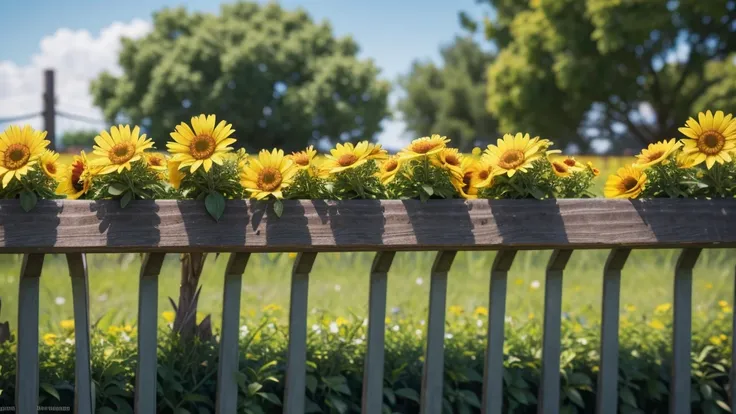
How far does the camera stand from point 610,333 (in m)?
2.19

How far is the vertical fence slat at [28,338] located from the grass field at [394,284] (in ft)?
6.47

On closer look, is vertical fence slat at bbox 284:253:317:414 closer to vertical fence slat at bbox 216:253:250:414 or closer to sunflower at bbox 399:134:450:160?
vertical fence slat at bbox 216:253:250:414

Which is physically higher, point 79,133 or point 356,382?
point 79,133

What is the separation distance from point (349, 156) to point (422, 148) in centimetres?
20

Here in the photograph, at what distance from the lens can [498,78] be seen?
2009cm

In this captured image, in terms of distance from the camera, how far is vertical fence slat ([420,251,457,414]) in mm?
2033

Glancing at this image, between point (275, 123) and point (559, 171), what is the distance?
94.8 feet

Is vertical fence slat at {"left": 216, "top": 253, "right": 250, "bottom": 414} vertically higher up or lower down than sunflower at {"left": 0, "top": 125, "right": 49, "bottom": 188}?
lower down

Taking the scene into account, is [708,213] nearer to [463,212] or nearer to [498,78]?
[463,212]

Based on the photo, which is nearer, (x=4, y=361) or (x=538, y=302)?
(x=4, y=361)

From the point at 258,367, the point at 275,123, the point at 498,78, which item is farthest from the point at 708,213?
the point at 275,123

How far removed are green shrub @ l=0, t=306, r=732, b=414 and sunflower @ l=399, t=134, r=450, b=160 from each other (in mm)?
722

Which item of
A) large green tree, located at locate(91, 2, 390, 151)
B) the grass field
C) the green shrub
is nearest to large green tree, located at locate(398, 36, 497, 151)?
large green tree, located at locate(91, 2, 390, 151)

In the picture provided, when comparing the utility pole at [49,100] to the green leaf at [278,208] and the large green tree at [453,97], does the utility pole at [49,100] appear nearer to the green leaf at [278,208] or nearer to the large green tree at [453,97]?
the green leaf at [278,208]
